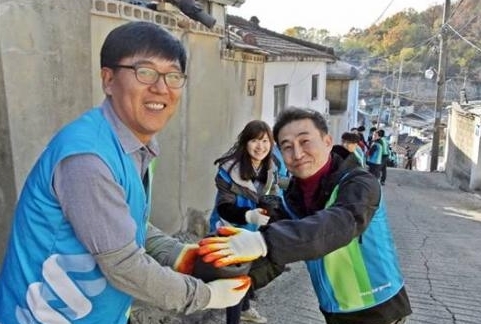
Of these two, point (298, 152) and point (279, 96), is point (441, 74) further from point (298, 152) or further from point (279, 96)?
point (298, 152)

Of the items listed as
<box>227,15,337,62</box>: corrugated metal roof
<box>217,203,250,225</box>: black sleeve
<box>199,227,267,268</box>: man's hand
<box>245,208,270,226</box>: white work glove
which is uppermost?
<box>227,15,337,62</box>: corrugated metal roof

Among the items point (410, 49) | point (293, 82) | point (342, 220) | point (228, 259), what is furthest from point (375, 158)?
point (410, 49)

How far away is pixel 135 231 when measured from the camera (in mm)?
1453

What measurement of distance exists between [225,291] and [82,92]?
2.36m

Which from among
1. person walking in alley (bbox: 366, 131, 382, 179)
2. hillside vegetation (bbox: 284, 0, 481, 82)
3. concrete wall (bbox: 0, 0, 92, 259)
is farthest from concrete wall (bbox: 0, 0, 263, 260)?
hillside vegetation (bbox: 284, 0, 481, 82)

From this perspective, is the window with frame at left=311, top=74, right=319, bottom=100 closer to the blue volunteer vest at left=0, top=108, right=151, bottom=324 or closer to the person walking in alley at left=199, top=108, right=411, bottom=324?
the person walking in alley at left=199, top=108, right=411, bottom=324

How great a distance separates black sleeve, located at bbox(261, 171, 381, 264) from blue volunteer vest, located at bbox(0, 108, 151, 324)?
23.1 inches

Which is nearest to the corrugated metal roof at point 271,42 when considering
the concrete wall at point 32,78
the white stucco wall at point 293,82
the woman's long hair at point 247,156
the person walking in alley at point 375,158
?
the white stucco wall at point 293,82

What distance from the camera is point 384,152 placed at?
486 inches

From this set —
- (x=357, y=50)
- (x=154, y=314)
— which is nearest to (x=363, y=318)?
(x=154, y=314)

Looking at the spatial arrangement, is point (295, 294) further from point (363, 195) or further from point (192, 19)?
point (192, 19)

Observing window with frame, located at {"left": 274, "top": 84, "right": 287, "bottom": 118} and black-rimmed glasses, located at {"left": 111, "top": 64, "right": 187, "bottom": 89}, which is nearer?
black-rimmed glasses, located at {"left": 111, "top": 64, "right": 187, "bottom": 89}

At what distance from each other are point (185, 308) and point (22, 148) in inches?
78.5

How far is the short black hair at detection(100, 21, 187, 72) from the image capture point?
151 cm
